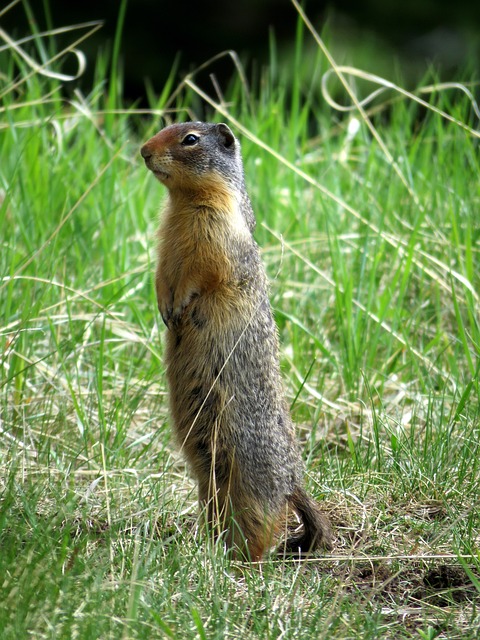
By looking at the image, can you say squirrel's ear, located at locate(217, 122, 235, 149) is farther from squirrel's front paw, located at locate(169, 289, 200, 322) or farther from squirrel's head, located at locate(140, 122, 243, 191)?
squirrel's front paw, located at locate(169, 289, 200, 322)

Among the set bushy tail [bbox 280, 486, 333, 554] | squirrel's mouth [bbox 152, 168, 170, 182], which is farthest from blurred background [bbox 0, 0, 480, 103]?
bushy tail [bbox 280, 486, 333, 554]

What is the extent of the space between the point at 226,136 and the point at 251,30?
25.8ft

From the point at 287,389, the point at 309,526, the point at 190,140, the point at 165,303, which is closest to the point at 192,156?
the point at 190,140

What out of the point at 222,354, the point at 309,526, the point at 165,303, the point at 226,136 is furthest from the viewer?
the point at 226,136

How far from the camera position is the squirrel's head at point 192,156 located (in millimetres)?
3277

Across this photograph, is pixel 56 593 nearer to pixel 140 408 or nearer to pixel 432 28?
pixel 140 408

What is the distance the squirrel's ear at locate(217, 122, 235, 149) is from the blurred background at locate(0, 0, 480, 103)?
6185mm

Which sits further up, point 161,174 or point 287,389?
point 161,174

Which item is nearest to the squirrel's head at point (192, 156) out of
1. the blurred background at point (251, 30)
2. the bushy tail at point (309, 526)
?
the bushy tail at point (309, 526)

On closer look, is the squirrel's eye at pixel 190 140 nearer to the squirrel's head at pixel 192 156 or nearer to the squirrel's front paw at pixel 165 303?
the squirrel's head at pixel 192 156

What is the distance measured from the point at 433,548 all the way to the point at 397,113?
327 centimetres

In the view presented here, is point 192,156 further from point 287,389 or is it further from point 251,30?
point 251,30

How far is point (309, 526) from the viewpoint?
3.01 meters

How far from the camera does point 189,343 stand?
10.6ft
